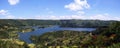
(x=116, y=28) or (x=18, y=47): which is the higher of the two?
(x=116, y=28)

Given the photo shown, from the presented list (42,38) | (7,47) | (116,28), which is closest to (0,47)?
(7,47)

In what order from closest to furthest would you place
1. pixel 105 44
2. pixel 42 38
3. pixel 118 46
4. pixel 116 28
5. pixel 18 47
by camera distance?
pixel 118 46 → pixel 105 44 → pixel 116 28 → pixel 18 47 → pixel 42 38

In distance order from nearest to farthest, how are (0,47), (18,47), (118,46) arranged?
1. (118,46)
2. (0,47)
3. (18,47)

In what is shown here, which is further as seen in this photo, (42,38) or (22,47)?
(42,38)

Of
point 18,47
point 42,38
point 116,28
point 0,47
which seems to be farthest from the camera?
point 42,38

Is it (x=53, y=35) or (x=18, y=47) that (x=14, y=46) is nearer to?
(x=18, y=47)

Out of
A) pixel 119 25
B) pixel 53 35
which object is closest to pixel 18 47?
pixel 119 25

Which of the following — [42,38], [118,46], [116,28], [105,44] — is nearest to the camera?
[118,46]

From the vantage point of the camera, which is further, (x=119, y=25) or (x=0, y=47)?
(x=0, y=47)

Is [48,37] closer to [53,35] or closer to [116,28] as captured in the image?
→ [53,35]
